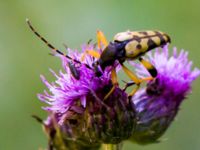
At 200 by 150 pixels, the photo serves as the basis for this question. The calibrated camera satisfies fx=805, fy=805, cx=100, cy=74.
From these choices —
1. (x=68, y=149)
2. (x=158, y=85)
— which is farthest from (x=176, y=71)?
(x=68, y=149)

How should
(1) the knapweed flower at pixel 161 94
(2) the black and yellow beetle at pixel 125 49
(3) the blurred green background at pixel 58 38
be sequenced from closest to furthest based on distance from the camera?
(2) the black and yellow beetle at pixel 125 49, (1) the knapweed flower at pixel 161 94, (3) the blurred green background at pixel 58 38

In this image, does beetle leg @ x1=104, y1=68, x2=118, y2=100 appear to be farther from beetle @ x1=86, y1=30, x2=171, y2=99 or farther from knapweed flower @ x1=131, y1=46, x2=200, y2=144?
knapweed flower @ x1=131, y1=46, x2=200, y2=144

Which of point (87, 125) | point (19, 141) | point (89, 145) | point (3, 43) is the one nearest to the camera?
point (87, 125)

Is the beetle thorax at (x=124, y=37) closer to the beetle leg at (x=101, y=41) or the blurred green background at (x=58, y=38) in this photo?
the beetle leg at (x=101, y=41)

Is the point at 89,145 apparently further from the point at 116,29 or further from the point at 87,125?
the point at 116,29

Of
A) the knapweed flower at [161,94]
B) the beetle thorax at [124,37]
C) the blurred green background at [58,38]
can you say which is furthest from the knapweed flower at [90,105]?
the blurred green background at [58,38]

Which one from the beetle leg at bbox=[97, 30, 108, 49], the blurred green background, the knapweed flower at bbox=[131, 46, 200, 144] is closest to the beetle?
the beetle leg at bbox=[97, 30, 108, 49]
